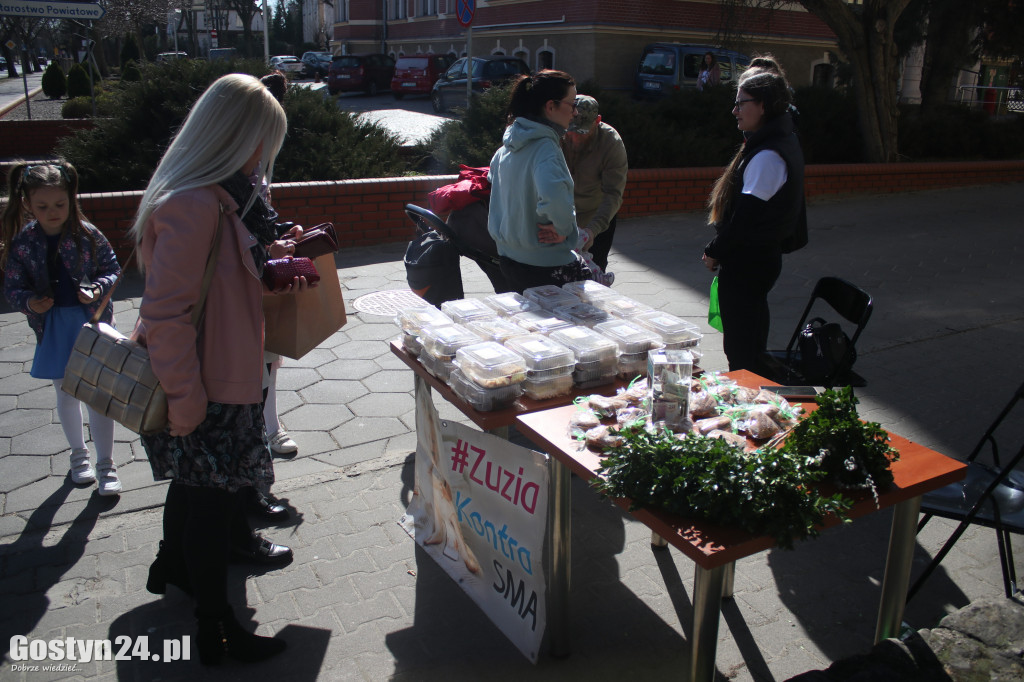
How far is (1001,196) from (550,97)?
1186 cm

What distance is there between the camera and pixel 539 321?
3133 mm

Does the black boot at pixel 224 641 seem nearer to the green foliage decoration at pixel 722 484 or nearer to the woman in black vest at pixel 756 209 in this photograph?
the green foliage decoration at pixel 722 484

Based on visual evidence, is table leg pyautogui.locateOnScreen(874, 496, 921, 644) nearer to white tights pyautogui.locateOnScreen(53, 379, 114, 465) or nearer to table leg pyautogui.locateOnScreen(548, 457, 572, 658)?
table leg pyautogui.locateOnScreen(548, 457, 572, 658)

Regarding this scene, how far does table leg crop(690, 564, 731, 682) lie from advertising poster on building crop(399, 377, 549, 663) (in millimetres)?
599

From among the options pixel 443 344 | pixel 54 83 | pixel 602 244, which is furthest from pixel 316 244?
pixel 54 83

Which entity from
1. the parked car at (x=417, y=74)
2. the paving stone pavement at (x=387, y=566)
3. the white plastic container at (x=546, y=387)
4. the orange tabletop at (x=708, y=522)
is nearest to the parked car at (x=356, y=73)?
the parked car at (x=417, y=74)

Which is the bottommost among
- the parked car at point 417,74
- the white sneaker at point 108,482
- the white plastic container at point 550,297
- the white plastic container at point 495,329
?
the white sneaker at point 108,482

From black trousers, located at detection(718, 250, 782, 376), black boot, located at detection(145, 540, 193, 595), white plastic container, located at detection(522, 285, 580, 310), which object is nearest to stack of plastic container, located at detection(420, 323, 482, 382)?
white plastic container, located at detection(522, 285, 580, 310)

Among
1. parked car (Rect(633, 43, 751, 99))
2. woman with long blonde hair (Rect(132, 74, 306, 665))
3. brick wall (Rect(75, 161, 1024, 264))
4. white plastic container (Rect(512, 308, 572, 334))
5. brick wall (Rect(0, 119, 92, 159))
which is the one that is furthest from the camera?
parked car (Rect(633, 43, 751, 99))

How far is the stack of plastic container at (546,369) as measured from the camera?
109 inches

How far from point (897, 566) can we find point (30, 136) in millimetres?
18218

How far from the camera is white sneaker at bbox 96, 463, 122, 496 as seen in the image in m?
3.68

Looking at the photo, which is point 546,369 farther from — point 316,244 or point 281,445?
point 281,445

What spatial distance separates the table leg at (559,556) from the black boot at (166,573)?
1412 millimetres
